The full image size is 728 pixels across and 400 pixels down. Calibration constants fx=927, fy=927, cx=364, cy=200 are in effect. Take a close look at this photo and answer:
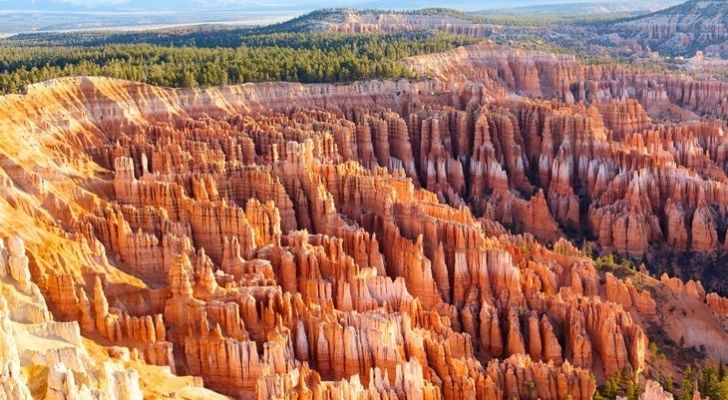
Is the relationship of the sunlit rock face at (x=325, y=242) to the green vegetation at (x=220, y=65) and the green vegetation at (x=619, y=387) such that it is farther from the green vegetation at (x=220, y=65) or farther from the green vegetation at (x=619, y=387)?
the green vegetation at (x=220, y=65)

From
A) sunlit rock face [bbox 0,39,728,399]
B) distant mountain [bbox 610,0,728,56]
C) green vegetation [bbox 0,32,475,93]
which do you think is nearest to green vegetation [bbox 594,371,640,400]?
sunlit rock face [bbox 0,39,728,399]

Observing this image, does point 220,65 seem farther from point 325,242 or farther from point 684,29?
point 684,29

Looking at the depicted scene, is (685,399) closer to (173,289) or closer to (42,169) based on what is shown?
(173,289)

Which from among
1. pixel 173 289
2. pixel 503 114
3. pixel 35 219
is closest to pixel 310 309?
pixel 173 289

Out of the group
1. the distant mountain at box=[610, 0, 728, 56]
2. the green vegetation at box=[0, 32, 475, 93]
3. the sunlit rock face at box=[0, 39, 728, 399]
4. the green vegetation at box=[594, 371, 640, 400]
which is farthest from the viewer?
the distant mountain at box=[610, 0, 728, 56]

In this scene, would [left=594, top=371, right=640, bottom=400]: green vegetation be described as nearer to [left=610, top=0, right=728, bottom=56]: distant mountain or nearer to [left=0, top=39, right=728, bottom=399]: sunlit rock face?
[left=0, top=39, right=728, bottom=399]: sunlit rock face

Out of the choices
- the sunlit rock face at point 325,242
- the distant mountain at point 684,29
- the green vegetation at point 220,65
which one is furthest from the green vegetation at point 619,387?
the distant mountain at point 684,29
